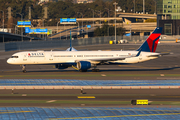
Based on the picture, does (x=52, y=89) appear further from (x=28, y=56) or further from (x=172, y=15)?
(x=172, y=15)

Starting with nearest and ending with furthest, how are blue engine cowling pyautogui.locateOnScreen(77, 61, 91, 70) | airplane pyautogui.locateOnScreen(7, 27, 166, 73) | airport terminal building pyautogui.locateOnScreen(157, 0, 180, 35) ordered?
blue engine cowling pyautogui.locateOnScreen(77, 61, 91, 70) < airplane pyautogui.locateOnScreen(7, 27, 166, 73) < airport terminal building pyautogui.locateOnScreen(157, 0, 180, 35)

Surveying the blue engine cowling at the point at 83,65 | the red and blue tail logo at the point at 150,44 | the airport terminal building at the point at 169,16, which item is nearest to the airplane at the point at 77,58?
the blue engine cowling at the point at 83,65

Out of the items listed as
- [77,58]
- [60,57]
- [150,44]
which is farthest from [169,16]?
[60,57]

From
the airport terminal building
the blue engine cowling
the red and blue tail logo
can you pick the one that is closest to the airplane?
the blue engine cowling

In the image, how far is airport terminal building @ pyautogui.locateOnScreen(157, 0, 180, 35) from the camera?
165250mm

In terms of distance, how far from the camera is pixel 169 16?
167375mm

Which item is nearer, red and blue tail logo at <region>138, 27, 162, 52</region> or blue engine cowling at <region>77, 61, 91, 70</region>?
blue engine cowling at <region>77, 61, 91, 70</region>

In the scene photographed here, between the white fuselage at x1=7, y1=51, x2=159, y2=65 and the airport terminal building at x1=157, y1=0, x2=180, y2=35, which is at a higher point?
the airport terminal building at x1=157, y1=0, x2=180, y2=35

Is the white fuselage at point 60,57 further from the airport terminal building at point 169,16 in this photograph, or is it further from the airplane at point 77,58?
the airport terminal building at point 169,16

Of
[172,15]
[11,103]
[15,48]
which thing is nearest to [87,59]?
[11,103]

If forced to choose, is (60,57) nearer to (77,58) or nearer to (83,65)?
(77,58)

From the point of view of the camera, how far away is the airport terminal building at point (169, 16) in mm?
165250

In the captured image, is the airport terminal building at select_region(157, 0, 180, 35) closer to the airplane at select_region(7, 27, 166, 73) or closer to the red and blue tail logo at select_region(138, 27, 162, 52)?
Answer: the red and blue tail logo at select_region(138, 27, 162, 52)

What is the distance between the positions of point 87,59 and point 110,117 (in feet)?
110
